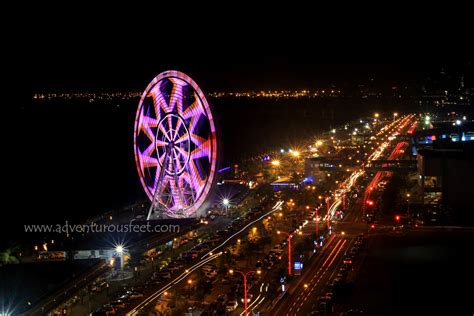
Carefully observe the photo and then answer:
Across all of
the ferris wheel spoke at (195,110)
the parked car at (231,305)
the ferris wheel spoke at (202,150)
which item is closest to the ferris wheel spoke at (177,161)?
the ferris wheel spoke at (202,150)

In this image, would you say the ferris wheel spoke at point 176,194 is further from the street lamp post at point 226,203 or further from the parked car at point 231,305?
the parked car at point 231,305

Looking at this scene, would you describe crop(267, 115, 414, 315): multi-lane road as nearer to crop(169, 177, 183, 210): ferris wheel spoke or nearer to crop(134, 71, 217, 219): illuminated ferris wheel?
crop(134, 71, 217, 219): illuminated ferris wheel

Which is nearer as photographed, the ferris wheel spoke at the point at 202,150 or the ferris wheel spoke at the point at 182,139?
the ferris wheel spoke at the point at 202,150

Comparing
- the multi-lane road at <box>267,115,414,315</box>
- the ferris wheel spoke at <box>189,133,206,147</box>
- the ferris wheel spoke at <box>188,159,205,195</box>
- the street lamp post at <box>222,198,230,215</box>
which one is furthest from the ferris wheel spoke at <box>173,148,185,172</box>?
the multi-lane road at <box>267,115,414,315</box>

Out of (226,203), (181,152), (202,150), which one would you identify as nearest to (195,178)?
(202,150)

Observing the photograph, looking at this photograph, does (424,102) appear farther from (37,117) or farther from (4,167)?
(4,167)
